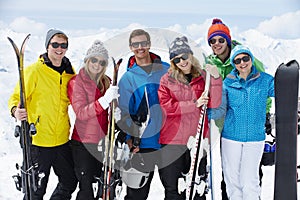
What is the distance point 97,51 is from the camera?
3330mm

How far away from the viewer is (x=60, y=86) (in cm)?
340

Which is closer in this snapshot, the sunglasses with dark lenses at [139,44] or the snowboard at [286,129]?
the snowboard at [286,129]

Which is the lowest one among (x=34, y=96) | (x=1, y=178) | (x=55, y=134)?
(x=1, y=178)

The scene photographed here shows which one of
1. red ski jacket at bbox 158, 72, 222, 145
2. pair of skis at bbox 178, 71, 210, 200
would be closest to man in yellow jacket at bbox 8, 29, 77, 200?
red ski jacket at bbox 158, 72, 222, 145

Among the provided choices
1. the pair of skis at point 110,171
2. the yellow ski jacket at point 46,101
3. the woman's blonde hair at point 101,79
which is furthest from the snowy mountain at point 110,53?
the pair of skis at point 110,171

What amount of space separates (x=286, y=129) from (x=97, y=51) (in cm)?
145

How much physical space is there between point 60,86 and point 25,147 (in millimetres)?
527

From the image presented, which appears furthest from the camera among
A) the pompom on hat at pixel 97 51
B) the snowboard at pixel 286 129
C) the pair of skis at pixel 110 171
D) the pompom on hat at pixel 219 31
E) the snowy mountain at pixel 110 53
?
the snowy mountain at pixel 110 53

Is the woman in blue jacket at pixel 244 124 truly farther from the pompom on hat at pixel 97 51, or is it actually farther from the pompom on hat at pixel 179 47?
the pompom on hat at pixel 97 51

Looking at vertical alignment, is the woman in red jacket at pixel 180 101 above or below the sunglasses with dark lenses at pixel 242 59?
below

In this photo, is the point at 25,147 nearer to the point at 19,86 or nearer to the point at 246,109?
the point at 19,86

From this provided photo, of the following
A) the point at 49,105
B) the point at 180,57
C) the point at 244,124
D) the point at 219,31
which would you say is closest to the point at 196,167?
the point at 244,124

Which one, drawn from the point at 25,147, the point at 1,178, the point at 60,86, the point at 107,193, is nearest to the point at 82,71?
the point at 60,86

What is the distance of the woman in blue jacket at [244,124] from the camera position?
11.1 ft
